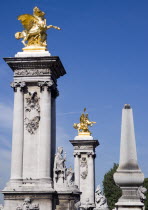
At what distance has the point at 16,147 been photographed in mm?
26438

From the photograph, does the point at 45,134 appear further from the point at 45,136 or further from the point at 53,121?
the point at 53,121

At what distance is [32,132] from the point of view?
2661 centimetres

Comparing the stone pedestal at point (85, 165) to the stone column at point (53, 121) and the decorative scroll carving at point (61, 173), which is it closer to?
the stone column at point (53, 121)

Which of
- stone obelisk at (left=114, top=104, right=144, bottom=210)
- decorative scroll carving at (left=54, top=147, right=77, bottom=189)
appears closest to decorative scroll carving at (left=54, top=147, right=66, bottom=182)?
decorative scroll carving at (left=54, top=147, right=77, bottom=189)

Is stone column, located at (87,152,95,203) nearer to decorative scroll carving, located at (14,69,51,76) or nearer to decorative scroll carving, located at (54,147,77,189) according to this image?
decorative scroll carving, located at (54,147,77,189)

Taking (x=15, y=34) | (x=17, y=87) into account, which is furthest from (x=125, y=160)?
(x=15, y=34)

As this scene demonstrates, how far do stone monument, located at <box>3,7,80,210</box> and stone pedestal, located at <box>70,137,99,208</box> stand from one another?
20.1m

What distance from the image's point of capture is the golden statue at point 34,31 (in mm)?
28094

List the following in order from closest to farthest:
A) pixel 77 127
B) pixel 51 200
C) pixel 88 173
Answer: pixel 51 200
pixel 88 173
pixel 77 127

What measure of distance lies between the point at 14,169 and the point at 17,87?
472 centimetres

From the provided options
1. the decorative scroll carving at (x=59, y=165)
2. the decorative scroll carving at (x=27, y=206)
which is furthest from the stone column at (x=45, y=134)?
the decorative scroll carving at (x=27, y=206)

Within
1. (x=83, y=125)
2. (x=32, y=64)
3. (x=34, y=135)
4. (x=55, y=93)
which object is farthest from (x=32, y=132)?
(x=83, y=125)

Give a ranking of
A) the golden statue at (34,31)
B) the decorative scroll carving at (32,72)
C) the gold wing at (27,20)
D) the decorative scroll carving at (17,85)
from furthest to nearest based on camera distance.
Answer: the gold wing at (27,20) → the golden statue at (34,31) → the decorative scroll carving at (32,72) → the decorative scroll carving at (17,85)

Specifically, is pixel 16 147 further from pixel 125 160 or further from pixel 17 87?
pixel 125 160
